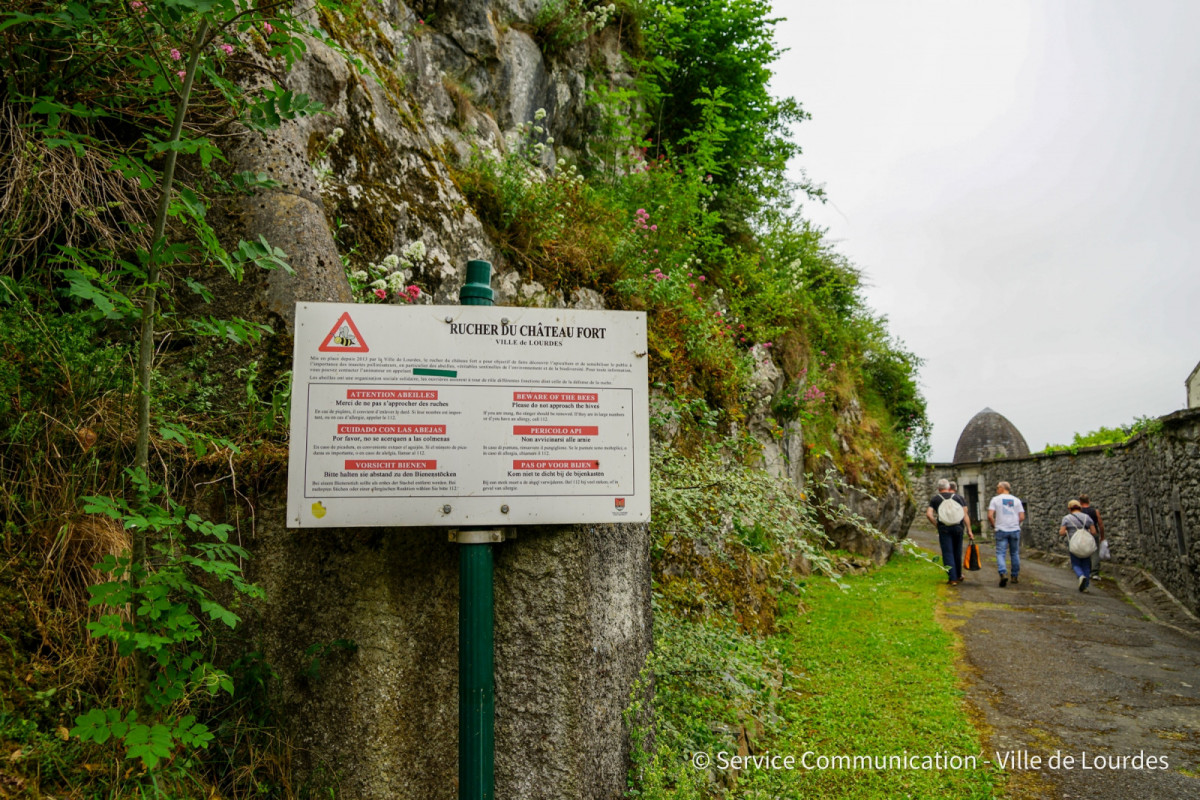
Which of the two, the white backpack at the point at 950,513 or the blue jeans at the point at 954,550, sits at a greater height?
the white backpack at the point at 950,513

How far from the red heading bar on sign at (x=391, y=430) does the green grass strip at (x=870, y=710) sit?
2494 millimetres

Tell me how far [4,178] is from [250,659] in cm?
245

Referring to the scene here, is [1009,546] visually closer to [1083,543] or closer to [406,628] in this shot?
[1083,543]

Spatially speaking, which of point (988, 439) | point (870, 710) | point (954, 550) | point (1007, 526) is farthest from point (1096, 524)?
point (988, 439)


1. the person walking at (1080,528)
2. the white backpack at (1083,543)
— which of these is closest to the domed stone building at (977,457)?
the person walking at (1080,528)

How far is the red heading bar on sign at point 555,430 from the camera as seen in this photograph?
7.52 ft

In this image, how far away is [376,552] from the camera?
2.48 metres

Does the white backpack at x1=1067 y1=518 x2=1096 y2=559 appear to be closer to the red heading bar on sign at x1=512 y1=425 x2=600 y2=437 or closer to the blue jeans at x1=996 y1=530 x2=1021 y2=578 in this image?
the blue jeans at x1=996 y1=530 x2=1021 y2=578

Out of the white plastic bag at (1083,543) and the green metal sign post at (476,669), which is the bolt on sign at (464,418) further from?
the white plastic bag at (1083,543)

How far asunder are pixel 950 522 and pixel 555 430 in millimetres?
10856

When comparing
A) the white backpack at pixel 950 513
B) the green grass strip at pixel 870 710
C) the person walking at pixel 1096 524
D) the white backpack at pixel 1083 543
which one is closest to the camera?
the green grass strip at pixel 870 710

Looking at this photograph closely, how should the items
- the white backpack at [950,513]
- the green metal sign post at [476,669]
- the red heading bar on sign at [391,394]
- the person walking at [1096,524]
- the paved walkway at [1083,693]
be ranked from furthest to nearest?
the person walking at [1096,524]
the white backpack at [950,513]
the paved walkway at [1083,693]
the red heading bar on sign at [391,394]
the green metal sign post at [476,669]

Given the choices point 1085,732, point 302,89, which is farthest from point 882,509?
point 302,89

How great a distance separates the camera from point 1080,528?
479 inches
